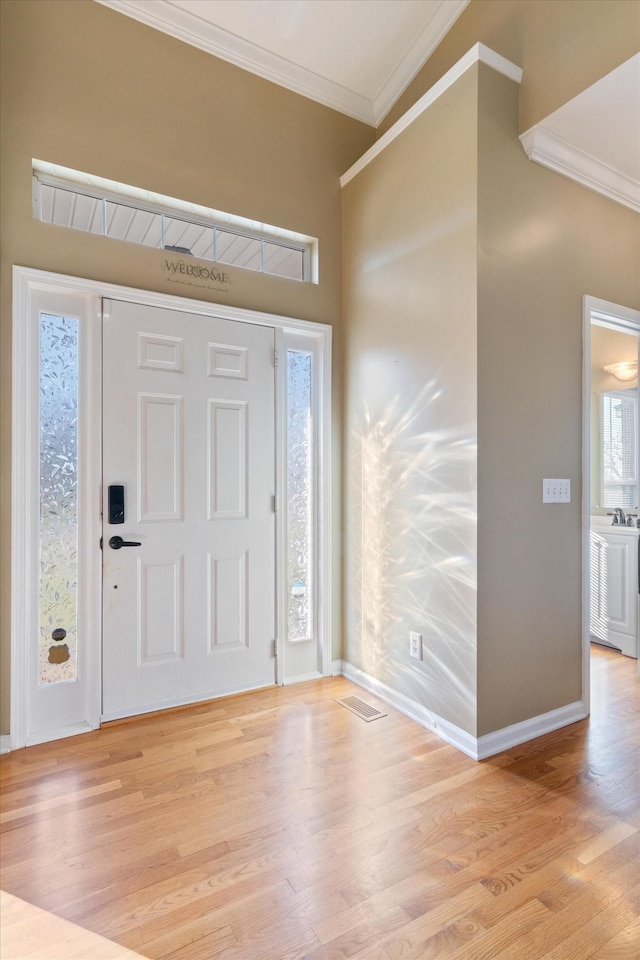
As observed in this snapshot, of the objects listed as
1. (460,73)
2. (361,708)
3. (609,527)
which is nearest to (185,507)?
(361,708)

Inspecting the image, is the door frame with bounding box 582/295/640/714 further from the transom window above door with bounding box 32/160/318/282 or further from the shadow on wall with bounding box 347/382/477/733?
the transom window above door with bounding box 32/160/318/282

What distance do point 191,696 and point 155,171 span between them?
277cm

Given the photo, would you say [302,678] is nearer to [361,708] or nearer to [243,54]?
[361,708]

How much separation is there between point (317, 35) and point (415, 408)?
215cm

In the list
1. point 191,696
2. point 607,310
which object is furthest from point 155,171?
point 191,696

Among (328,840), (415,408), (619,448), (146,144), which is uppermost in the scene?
(146,144)

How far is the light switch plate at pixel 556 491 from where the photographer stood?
2439 mm

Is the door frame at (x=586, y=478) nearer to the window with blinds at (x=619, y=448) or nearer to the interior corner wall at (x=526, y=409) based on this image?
the interior corner wall at (x=526, y=409)

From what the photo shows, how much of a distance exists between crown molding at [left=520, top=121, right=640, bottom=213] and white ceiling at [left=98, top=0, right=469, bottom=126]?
969 millimetres

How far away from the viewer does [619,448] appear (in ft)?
13.0

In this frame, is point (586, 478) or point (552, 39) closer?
point (552, 39)

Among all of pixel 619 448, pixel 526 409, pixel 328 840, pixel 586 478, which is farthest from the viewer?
pixel 619 448

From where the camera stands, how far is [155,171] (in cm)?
257

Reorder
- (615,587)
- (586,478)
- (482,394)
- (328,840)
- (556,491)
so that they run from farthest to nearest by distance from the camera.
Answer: (615,587) < (586,478) < (556,491) < (482,394) < (328,840)
